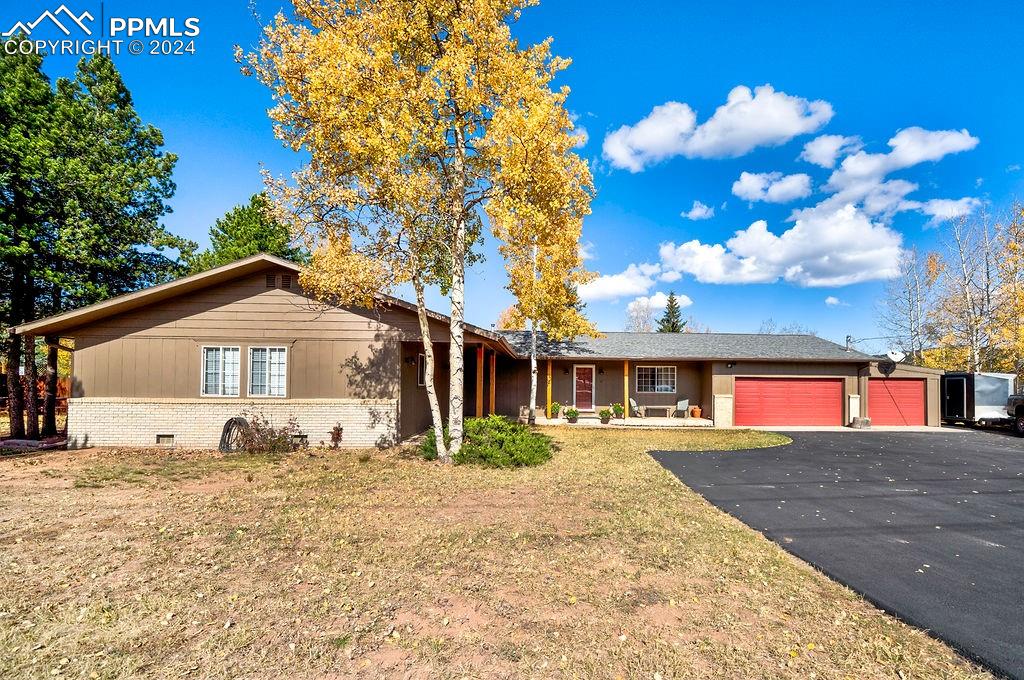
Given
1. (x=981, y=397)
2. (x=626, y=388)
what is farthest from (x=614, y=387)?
(x=981, y=397)

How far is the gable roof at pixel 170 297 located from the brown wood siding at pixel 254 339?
219 millimetres

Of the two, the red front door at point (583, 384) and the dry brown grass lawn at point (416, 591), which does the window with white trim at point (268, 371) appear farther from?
the red front door at point (583, 384)

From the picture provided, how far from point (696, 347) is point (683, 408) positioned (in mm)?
2624

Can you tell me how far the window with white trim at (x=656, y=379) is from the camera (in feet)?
62.1

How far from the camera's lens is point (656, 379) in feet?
62.3

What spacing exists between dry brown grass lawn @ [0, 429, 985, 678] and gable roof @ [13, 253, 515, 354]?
4773 mm

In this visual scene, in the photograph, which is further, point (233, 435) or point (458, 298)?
point (233, 435)

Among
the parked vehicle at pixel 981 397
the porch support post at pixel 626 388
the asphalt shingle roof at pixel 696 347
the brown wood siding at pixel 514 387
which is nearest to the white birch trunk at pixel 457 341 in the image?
the asphalt shingle roof at pixel 696 347

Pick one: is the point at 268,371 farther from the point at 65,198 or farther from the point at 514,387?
the point at 514,387

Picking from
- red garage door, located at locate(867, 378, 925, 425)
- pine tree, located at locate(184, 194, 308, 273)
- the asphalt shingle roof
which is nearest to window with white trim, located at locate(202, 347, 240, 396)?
the asphalt shingle roof

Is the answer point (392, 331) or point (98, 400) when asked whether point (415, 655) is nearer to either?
point (392, 331)

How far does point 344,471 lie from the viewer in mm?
8492

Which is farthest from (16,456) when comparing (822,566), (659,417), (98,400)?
(659,417)

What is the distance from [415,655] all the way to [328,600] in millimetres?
1110
